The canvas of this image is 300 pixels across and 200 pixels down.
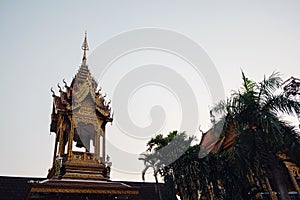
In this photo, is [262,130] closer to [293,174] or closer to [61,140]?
[61,140]

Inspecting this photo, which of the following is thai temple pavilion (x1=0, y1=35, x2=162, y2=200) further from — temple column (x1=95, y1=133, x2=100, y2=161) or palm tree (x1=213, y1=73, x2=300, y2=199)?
palm tree (x1=213, y1=73, x2=300, y2=199)

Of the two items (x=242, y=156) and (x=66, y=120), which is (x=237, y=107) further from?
(x=66, y=120)

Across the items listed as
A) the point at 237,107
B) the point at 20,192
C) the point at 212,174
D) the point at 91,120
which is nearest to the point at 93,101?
the point at 91,120

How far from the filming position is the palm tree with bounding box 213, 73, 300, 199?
9.73m

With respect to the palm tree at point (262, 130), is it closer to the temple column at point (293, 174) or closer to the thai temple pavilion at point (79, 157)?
the thai temple pavilion at point (79, 157)

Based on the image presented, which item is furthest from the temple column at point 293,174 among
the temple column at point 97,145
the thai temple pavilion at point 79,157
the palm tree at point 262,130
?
the temple column at point 97,145

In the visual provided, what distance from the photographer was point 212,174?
52.1 ft

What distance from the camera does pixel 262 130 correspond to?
10.0m

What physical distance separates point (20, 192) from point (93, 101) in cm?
666

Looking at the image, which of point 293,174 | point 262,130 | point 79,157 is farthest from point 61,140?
point 293,174

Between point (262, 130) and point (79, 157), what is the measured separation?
8623 mm

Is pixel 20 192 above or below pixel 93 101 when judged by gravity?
below

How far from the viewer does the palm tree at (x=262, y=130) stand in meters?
9.73

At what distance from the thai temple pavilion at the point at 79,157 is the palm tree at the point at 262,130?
525cm
